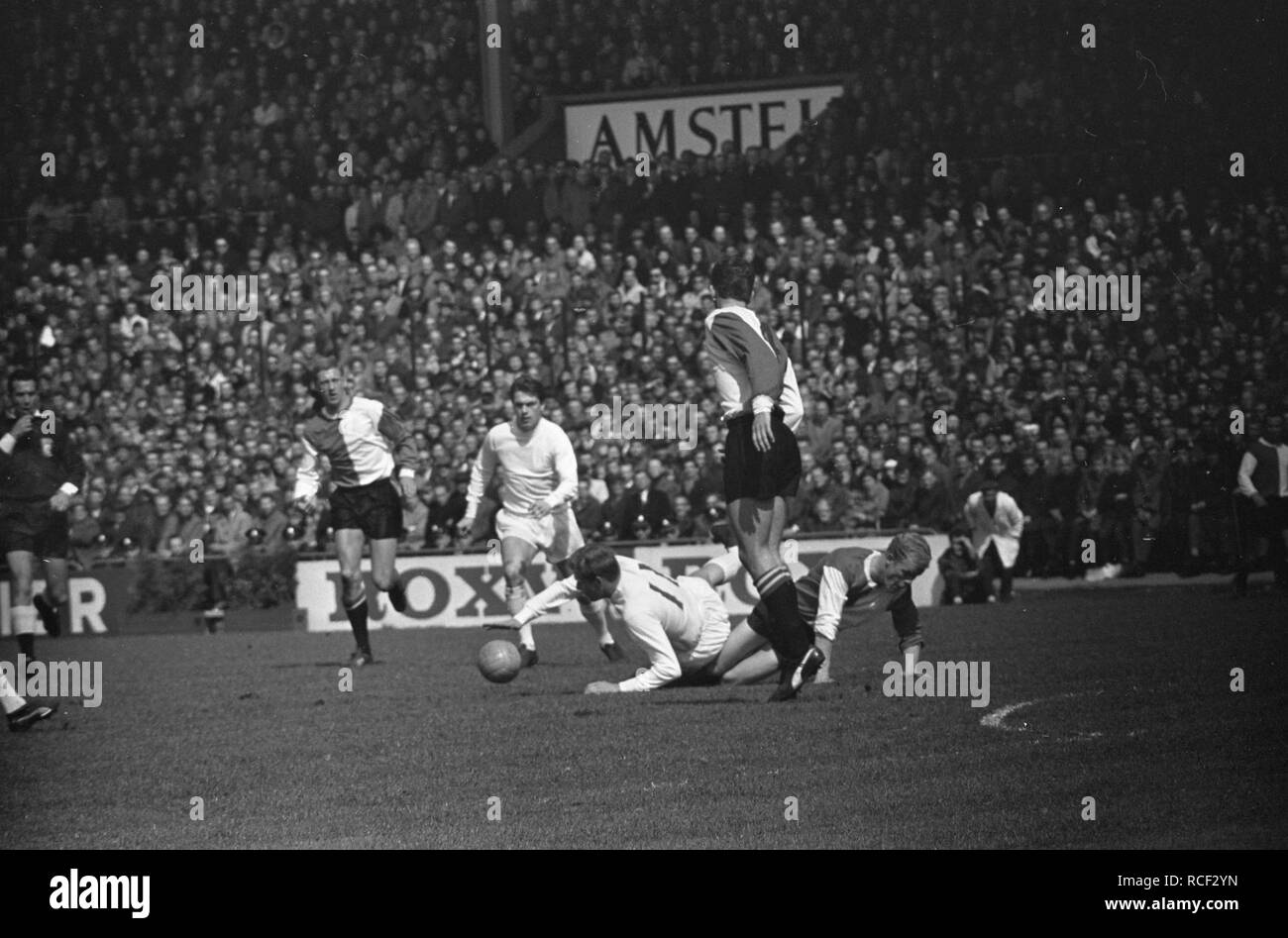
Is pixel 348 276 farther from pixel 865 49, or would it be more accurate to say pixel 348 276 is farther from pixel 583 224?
pixel 865 49

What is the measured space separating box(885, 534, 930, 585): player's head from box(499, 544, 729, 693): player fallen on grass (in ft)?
3.31

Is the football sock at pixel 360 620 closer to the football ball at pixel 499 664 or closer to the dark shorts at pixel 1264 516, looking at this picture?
the football ball at pixel 499 664

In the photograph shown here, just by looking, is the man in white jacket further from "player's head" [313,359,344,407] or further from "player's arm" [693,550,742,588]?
"player's head" [313,359,344,407]

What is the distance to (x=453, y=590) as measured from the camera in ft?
58.9

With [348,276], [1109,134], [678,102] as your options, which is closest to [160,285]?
[348,276]

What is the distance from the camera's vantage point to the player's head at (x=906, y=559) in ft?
31.9

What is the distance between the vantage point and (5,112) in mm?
10125

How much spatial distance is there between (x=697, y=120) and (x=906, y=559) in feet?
23.2

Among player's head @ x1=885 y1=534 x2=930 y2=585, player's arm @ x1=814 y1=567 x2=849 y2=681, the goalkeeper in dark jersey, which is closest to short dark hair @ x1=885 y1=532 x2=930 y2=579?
player's head @ x1=885 y1=534 x2=930 y2=585

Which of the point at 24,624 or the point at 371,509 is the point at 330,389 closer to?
the point at 371,509

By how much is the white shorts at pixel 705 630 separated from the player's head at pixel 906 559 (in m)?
0.97

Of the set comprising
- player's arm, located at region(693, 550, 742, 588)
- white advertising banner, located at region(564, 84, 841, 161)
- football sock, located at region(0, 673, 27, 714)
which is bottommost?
football sock, located at region(0, 673, 27, 714)

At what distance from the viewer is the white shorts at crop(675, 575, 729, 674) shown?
10.1m

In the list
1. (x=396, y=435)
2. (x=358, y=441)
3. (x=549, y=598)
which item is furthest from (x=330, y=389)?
(x=549, y=598)
